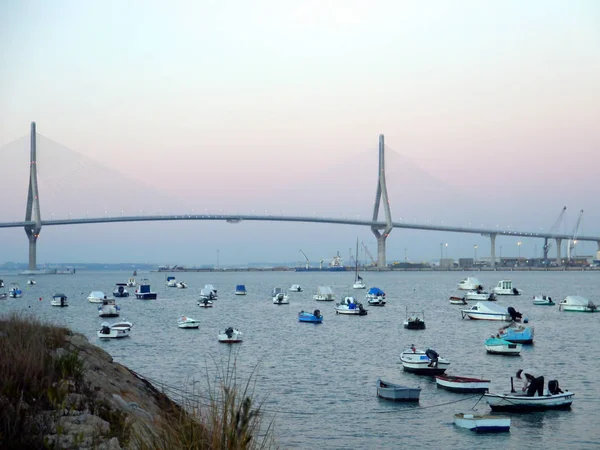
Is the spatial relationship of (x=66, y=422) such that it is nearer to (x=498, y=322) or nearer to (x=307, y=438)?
(x=307, y=438)

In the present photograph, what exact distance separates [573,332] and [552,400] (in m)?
23.9

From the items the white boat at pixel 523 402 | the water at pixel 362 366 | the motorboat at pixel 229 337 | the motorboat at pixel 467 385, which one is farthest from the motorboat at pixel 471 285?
the white boat at pixel 523 402

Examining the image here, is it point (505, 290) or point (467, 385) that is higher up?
point (467, 385)

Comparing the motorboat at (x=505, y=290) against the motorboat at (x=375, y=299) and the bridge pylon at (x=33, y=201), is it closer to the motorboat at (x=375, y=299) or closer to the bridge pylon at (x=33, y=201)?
the motorboat at (x=375, y=299)

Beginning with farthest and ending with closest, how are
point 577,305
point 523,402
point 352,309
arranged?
Result: 1. point 577,305
2. point 352,309
3. point 523,402

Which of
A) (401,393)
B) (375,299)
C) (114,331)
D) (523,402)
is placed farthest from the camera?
(375,299)

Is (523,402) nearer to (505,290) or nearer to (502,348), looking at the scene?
(502,348)

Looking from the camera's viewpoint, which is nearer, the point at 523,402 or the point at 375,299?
the point at 523,402

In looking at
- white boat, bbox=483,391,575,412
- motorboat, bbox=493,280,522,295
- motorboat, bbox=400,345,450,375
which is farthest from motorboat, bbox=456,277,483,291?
white boat, bbox=483,391,575,412

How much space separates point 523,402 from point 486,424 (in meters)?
2.23

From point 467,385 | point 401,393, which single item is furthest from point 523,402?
point 401,393

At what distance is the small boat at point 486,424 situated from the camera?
16.8 meters

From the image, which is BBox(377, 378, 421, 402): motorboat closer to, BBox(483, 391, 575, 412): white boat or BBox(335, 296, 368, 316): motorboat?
BBox(483, 391, 575, 412): white boat

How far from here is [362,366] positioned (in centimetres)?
2691
